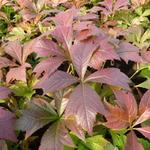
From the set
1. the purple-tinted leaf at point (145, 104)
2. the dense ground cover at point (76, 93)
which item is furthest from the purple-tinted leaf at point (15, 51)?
the purple-tinted leaf at point (145, 104)

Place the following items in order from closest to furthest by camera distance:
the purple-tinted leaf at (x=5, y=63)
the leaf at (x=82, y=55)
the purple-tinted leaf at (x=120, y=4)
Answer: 1. the leaf at (x=82, y=55)
2. the purple-tinted leaf at (x=5, y=63)
3. the purple-tinted leaf at (x=120, y=4)

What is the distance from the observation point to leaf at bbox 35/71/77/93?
1006 mm

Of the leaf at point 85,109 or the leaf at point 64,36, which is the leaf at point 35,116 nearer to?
the leaf at point 85,109

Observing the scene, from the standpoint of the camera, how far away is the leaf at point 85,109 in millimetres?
958

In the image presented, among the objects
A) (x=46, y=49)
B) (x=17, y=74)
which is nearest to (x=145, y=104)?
(x=46, y=49)

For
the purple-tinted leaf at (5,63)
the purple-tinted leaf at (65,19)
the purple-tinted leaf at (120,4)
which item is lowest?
the purple-tinted leaf at (5,63)

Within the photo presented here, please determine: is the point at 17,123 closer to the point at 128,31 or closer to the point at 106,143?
the point at 106,143

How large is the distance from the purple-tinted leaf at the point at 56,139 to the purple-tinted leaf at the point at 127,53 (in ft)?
1.43

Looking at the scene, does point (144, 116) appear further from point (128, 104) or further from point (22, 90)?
point (22, 90)

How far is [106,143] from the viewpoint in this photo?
1.09 meters

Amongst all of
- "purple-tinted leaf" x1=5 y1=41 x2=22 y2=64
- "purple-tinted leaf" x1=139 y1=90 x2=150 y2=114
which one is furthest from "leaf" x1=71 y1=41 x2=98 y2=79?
"purple-tinted leaf" x1=5 y1=41 x2=22 y2=64

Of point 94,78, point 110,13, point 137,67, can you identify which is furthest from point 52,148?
point 110,13

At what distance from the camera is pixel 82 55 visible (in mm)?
1130

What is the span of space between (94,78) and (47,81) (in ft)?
0.51
